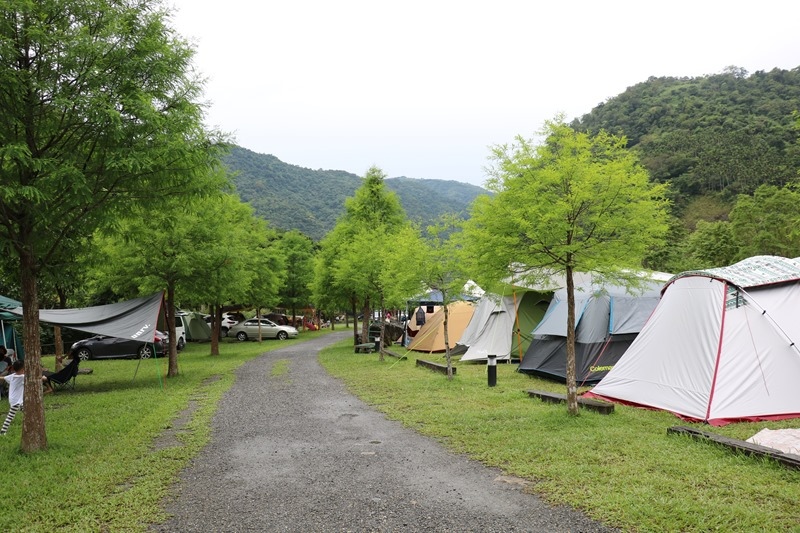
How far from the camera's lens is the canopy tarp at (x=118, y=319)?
38.4 feet

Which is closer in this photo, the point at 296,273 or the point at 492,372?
the point at 492,372

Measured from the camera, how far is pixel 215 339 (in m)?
22.2

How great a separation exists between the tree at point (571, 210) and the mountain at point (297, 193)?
180ft

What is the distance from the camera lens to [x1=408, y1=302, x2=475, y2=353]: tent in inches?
798

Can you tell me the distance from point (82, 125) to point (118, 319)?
7252mm

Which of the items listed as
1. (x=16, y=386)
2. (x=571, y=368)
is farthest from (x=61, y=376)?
(x=571, y=368)

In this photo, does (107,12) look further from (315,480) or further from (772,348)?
(772,348)

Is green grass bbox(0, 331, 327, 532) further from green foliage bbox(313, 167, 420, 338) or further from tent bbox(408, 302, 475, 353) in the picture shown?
tent bbox(408, 302, 475, 353)

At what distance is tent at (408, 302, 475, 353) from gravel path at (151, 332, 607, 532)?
40.0 feet

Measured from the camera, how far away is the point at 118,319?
39.8 ft

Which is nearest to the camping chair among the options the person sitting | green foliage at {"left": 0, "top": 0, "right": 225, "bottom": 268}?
the person sitting

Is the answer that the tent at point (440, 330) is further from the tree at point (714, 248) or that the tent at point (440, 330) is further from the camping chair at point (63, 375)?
the tree at point (714, 248)

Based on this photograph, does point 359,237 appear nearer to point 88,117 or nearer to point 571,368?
point 571,368

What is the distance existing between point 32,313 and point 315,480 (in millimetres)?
4184
